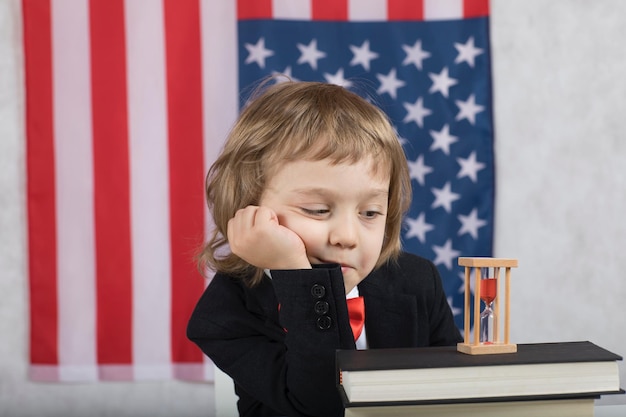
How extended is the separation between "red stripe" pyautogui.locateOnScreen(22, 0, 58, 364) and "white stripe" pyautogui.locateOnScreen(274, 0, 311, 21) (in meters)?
0.72

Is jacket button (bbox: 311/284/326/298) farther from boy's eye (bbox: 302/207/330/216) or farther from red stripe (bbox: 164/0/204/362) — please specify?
red stripe (bbox: 164/0/204/362)

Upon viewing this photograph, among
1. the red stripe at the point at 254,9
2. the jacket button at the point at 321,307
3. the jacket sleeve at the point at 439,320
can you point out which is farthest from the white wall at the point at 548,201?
the jacket button at the point at 321,307

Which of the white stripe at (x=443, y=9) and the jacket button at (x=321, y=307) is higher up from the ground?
the white stripe at (x=443, y=9)

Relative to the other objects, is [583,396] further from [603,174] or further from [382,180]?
[603,174]

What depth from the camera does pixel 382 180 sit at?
994 mm

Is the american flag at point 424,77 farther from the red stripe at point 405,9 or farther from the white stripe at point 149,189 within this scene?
the white stripe at point 149,189

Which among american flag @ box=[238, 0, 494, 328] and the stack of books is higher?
american flag @ box=[238, 0, 494, 328]

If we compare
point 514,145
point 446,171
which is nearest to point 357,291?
point 446,171

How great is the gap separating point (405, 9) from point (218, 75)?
2.09ft

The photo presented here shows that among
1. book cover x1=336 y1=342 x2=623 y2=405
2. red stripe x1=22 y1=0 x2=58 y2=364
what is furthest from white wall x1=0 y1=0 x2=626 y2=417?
book cover x1=336 y1=342 x2=623 y2=405

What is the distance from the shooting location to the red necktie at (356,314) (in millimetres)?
1077

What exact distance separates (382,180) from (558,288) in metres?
1.75

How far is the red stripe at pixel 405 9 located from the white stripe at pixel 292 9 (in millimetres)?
263

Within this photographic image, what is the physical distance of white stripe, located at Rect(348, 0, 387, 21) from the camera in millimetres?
2432
